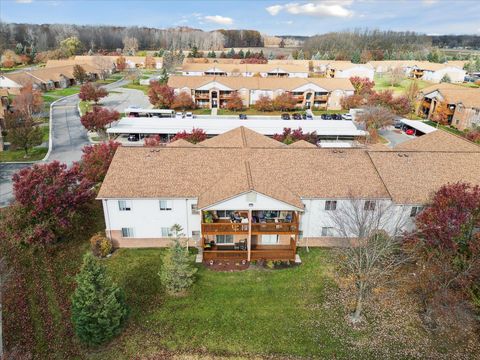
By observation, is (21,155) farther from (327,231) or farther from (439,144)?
(439,144)

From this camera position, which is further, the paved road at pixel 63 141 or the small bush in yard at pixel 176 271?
the paved road at pixel 63 141

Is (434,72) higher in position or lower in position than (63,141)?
higher

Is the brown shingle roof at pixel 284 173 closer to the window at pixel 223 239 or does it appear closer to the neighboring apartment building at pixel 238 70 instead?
the window at pixel 223 239

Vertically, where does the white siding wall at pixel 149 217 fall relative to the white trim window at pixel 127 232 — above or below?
above

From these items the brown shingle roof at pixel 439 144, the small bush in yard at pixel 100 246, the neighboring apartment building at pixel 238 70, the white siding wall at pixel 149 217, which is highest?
the neighboring apartment building at pixel 238 70

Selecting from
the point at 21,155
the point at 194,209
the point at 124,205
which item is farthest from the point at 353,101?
the point at 21,155

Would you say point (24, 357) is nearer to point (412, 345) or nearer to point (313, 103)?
point (412, 345)

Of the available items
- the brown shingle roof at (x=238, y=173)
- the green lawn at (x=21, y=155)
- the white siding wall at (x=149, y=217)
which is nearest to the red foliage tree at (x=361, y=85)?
the brown shingle roof at (x=238, y=173)

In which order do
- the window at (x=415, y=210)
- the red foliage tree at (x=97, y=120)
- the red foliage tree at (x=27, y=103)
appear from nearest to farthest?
1. the window at (x=415, y=210)
2. the red foliage tree at (x=97, y=120)
3. the red foliage tree at (x=27, y=103)
